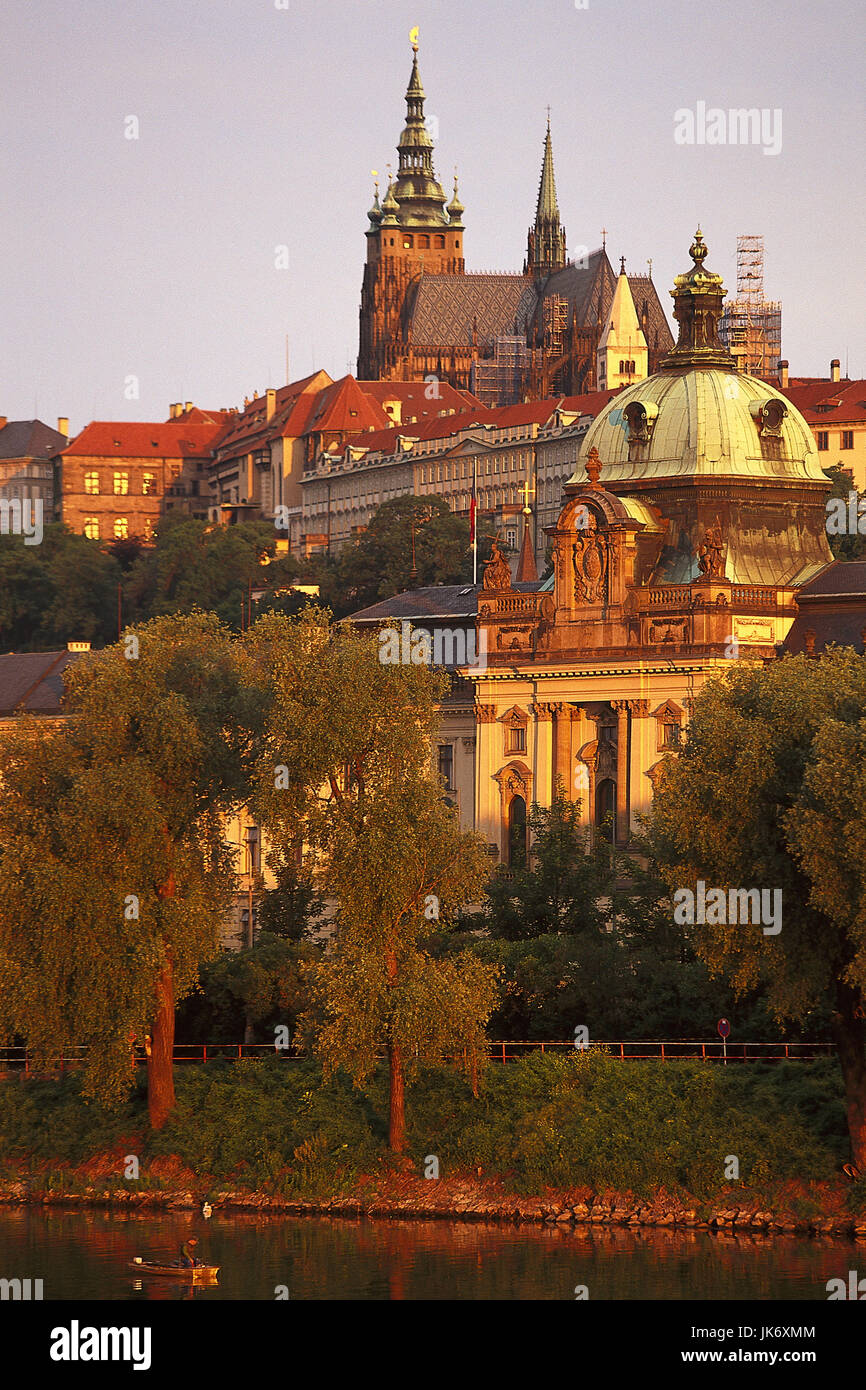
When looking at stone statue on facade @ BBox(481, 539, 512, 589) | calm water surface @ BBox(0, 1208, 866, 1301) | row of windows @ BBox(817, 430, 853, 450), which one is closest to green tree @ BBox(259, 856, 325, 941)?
calm water surface @ BBox(0, 1208, 866, 1301)

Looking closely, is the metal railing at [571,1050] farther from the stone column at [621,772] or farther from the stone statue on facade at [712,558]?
the stone statue on facade at [712,558]

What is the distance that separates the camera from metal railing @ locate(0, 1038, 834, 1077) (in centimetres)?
7300

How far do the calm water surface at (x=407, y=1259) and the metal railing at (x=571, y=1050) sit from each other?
7376 millimetres

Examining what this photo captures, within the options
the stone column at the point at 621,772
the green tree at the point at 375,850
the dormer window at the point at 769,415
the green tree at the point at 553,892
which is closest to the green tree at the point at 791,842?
the green tree at the point at 375,850

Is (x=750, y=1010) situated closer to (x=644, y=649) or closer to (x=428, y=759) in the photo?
(x=428, y=759)

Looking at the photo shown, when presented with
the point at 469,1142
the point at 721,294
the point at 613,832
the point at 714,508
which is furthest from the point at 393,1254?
the point at 721,294

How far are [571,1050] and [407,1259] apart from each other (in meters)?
13.9

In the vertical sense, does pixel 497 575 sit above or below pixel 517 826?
above

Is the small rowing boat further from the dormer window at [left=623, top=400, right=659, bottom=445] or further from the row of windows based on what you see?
the row of windows

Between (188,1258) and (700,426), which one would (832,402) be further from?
(188,1258)

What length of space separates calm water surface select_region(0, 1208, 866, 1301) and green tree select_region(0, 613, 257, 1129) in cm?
565

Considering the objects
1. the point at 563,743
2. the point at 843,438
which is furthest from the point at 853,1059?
the point at 843,438

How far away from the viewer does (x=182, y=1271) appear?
2302 inches
